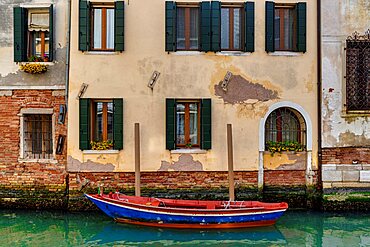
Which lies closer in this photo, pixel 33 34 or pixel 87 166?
pixel 87 166

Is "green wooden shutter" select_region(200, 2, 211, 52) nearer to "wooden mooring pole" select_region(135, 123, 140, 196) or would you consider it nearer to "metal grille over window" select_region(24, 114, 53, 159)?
"wooden mooring pole" select_region(135, 123, 140, 196)

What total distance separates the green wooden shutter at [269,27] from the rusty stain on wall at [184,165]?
258cm

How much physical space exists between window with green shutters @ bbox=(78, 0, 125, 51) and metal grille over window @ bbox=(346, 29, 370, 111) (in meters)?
4.47

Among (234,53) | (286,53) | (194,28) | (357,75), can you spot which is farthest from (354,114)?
(194,28)

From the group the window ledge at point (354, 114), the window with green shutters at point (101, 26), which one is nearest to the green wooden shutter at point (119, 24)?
the window with green shutters at point (101, 26)

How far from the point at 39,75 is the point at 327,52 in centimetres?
567

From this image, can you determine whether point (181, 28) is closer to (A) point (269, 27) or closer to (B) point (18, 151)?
(A) point (269, 27)

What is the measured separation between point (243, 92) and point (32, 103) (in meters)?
4.17

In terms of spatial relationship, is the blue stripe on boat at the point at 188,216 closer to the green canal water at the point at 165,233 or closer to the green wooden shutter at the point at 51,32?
the green canal water at the point at 165,233

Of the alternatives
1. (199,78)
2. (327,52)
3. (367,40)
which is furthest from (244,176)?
(367,40)

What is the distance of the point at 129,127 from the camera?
33.1ft

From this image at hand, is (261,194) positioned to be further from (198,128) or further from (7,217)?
(7,217)

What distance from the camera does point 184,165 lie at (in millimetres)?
10148

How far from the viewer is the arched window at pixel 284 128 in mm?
10484
